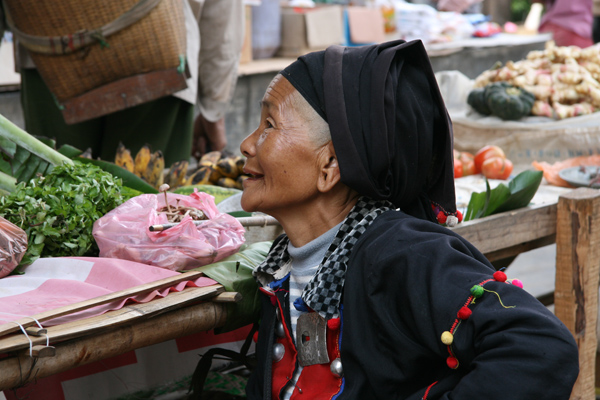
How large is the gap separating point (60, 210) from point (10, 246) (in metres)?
0.21

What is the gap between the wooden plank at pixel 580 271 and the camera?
256 cm

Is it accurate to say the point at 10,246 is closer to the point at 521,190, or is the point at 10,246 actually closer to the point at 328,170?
the point at 328,170

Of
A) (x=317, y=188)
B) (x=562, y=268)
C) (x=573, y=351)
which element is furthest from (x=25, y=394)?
(x=562, y=268)

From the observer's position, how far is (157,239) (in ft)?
5.51

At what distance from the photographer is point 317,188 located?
58.4 inches

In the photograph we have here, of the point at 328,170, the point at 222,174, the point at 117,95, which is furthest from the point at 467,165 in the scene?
the point at 328,170

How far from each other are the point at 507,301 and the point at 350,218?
17.0 inches

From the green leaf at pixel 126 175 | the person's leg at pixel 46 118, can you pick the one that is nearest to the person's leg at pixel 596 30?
the person's leg at pixel 46 118

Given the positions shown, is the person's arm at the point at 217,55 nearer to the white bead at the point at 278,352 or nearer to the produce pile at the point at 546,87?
the produce pile at the point at 546,87

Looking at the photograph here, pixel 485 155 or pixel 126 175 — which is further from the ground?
pixel 126 175

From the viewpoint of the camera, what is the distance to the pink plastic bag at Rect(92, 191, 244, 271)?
1.68 m

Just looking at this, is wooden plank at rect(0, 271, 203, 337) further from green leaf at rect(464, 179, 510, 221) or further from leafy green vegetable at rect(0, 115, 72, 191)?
green leaf at rect(464, 179, 510, 221)

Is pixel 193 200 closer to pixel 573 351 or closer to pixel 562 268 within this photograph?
pixel 573 351

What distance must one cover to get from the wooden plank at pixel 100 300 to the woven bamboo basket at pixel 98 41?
1334 millimetres
